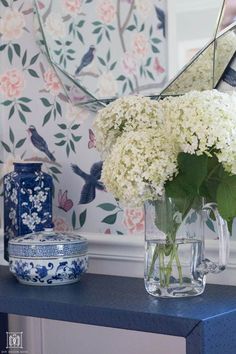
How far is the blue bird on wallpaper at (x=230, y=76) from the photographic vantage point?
5.50 feet

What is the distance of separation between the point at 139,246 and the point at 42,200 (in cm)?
27

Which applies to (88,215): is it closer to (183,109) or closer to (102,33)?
(102,33)

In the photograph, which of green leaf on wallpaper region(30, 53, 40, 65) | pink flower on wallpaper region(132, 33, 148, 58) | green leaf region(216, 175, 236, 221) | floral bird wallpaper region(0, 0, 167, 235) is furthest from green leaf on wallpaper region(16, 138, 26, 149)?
green leaf region(216, 175, 236, 221)

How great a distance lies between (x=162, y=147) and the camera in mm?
1434

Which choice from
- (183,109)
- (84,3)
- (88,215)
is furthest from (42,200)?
A: (183,109)

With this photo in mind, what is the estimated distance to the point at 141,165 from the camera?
1.41 metres

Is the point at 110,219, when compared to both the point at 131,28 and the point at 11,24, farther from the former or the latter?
the point at 11,24

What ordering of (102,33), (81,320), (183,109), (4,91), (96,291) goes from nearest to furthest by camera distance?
(183,109) → (81,320) → (96,291) → (102,33) → (4,91)

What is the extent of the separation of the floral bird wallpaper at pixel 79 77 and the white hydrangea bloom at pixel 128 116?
28 centimetres

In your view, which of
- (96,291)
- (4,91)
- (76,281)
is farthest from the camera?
(4,91)

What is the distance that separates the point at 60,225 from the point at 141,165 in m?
0.62

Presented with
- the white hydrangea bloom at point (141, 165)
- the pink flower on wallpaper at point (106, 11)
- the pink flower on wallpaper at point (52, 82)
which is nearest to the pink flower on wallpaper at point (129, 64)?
the pink flower on wallpaper at point (106, 11)

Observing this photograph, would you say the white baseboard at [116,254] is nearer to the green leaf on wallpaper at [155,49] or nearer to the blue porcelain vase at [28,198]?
the blue porcelain vase at [28,198]

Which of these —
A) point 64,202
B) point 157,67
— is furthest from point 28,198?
point 157,67
